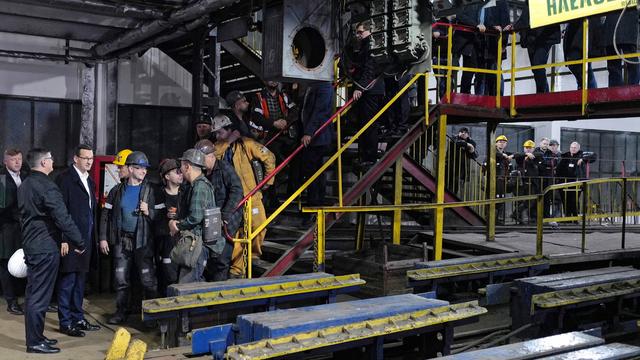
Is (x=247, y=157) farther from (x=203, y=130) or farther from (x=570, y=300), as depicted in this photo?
(x=570, y=300)

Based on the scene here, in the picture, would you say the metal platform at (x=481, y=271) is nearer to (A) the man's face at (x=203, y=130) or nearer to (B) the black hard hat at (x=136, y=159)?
(B) the black hard hat at (x=136, y=159)

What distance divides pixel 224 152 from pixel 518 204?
8.61 metres

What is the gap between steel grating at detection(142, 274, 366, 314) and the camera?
575 centimetres

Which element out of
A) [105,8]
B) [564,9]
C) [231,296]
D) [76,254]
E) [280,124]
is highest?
[564,9]

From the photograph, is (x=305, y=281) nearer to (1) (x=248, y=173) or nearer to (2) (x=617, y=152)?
(1) (x=248, y=173)

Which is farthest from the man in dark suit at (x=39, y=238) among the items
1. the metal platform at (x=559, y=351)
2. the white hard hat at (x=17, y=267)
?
the metal platform at (x=559, y=351)

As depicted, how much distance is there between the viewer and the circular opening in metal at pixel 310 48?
7.41 meters

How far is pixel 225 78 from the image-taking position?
13.2 m

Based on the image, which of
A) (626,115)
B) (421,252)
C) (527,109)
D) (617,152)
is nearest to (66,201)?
(421,252)

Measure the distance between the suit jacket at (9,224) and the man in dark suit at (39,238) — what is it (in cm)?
220

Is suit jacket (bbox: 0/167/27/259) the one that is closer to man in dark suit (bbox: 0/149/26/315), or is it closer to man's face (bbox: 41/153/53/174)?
man in dark suit (bbox: 0/149/26/315)

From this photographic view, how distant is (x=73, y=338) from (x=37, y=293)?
3.34 feet

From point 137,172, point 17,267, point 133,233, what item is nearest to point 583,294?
point 133,233

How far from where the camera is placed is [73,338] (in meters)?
7.19
